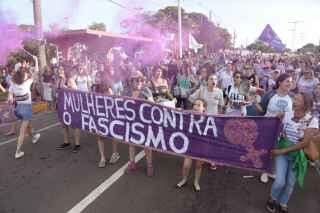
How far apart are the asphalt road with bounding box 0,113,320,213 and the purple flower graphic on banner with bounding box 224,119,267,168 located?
24.2 inches

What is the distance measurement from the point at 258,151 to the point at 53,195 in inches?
109

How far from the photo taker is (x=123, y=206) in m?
3.93

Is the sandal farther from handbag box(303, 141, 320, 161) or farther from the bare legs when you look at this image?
handbag box(303, 141, 320, 161)

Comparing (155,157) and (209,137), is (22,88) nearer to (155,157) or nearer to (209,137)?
(155,157)

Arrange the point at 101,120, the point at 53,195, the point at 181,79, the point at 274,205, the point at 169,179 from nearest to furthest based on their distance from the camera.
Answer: the point at 274,205 → the point at 53,195 → the point at 169,179 → the point at 101,120 → the point at 181,79

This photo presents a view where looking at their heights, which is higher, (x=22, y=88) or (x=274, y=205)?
(x=22, y=88)

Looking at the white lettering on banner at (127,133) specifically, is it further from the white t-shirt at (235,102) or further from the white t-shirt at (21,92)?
the white t-shirt at (21,92)

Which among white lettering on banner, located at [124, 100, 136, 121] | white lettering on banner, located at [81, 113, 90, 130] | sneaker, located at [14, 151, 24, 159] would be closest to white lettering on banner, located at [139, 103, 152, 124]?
white lettering on banner, located at [124, 100, 136, 121]

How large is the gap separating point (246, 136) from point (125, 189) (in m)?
1.83

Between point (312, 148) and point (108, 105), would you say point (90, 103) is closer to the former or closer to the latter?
point (108, 105)

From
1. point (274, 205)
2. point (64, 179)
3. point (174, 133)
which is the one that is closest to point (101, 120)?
point (64, 179)

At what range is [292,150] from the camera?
345 cm

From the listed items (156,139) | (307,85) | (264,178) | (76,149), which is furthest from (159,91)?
(307,85)

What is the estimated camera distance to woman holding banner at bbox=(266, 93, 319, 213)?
3.50m
